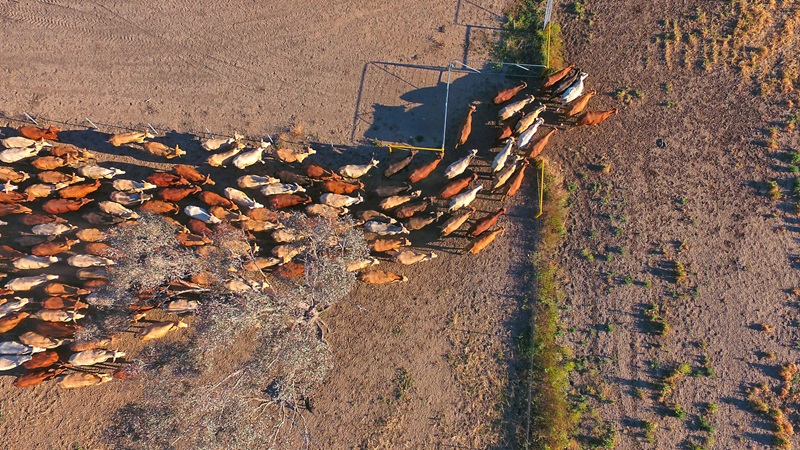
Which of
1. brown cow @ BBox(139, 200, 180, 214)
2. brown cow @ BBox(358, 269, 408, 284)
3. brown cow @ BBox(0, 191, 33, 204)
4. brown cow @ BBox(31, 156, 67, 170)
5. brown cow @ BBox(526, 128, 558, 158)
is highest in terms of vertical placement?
brown cow @ BBox(526, 128, 558, 158)

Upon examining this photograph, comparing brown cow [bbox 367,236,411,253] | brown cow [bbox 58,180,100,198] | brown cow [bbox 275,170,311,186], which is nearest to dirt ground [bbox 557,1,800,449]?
brown cow [bbox 367,236,411,253]

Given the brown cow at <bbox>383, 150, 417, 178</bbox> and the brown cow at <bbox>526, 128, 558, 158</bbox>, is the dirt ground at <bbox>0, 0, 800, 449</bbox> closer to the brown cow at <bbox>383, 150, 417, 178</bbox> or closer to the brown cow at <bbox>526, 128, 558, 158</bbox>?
the brown cow at <bbox>526, 128, 558, 158</bbox>

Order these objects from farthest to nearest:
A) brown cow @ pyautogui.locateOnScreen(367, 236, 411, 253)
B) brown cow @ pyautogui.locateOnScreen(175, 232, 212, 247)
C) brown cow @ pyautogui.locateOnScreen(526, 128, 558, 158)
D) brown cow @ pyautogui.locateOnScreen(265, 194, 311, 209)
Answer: brown cow @ pyautogui.locateOnScreen(526, 128, 558, 158) → brown cow @ pyautogui.locateOnScreen(367, 236, 411, 253) → brown cow @ pyautogui.locateOnScreen(265, 194, 311, 209) → brown cow @ pyautogui.locateOnScreen(175, 232, 212, 247)

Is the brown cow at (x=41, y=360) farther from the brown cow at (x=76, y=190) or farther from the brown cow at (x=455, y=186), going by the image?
the brown cow at (x=455, y=186)

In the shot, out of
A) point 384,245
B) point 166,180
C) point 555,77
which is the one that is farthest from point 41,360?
point 555,77

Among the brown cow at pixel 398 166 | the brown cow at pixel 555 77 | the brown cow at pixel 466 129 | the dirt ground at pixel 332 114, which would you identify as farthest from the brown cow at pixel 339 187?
the brown cow at pixel 555 77

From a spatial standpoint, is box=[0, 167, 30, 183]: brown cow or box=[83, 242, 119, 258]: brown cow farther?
box=[0, 167, 30, 183]: brown cow
